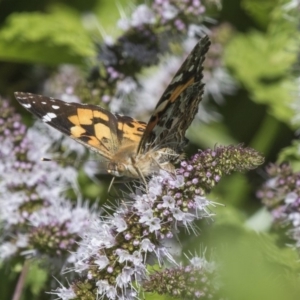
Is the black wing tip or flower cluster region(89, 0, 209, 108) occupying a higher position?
flower cluster region(89, 0, 209, 108)

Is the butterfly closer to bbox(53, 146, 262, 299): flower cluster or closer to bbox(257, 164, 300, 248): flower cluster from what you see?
bbox(53, 146, 262, 299): flower cluster

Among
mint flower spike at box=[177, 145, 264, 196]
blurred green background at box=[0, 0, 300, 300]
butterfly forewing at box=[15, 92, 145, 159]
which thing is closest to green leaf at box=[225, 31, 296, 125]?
blurred green background at box=[0, 0, 300, 300]

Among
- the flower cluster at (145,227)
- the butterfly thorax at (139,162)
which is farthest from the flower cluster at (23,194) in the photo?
the flower cluster at (145,227)

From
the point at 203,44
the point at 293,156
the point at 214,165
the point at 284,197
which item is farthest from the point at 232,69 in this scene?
the point at 214,165

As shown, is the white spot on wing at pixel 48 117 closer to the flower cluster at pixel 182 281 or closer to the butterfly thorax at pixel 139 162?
the butterfly thorax at pixel 139 162

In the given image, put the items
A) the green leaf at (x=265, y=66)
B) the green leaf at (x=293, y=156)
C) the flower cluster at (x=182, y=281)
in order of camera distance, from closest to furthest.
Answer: the flower cluster at (x=182, y=281) < the green leaf at (x=293, y=156) < the green leaf at (x=265, y=66)

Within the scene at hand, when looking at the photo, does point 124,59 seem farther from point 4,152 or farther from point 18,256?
point 18,256
